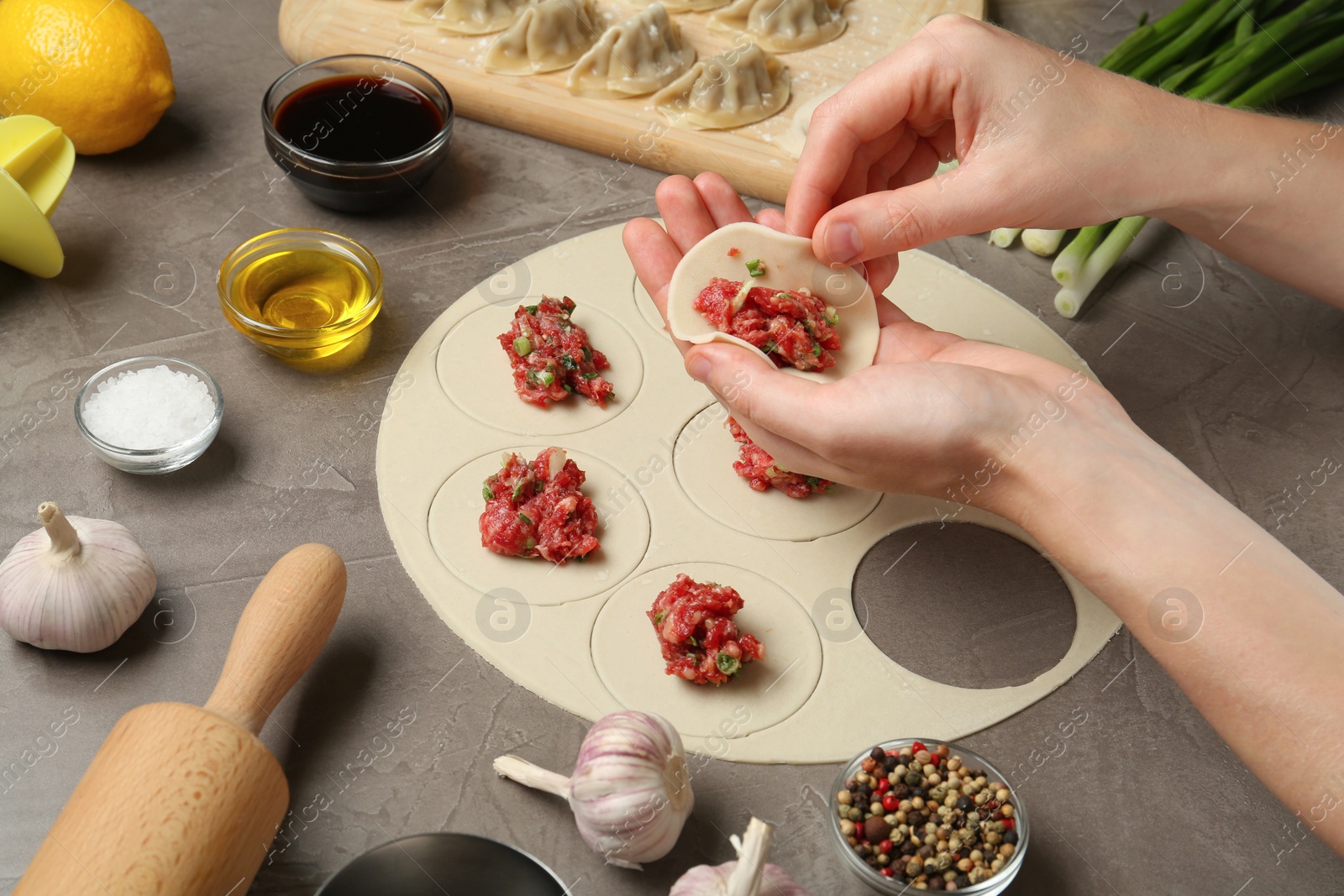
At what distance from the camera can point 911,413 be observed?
2119 mm

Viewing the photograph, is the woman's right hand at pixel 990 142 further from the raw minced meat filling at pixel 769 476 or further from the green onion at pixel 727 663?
the green onion at pixel 727 663

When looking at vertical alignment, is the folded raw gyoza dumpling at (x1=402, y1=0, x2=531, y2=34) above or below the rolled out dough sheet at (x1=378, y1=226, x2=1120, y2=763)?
above

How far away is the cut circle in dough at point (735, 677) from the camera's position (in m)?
2.25

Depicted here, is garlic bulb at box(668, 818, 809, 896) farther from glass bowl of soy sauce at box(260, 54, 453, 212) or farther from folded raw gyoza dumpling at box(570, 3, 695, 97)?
folded raw gyoza dumpling at box(570, 3, 695, 97)

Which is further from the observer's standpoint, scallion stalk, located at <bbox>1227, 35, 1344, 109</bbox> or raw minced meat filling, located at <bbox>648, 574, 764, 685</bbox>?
scallion stalk, located at <bbox>1227, 35, 1344, 109</bbox>

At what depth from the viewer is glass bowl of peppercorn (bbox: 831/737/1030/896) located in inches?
75.3

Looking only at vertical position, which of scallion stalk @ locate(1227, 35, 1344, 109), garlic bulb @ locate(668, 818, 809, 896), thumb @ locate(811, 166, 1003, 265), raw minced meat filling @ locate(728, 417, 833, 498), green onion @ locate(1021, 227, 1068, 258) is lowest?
raw minced meat filling @ locate(728, 417, 833, 498)

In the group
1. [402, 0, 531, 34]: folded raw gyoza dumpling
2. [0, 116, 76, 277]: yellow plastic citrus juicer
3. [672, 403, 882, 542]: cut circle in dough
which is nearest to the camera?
[672, 403, 882, 542]: cut circle in dough

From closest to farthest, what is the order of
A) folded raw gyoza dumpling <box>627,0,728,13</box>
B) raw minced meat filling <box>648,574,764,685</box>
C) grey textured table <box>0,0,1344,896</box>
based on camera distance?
grey textured table <box>0,0,1344,896</box> → raw minced meat filling <box>648,574,764,685</box> → folded raw gyoza dumpling <box>627,0,728,13</box>

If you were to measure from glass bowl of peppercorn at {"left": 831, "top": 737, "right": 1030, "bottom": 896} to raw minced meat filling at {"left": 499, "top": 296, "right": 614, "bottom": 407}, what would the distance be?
1.20 meters

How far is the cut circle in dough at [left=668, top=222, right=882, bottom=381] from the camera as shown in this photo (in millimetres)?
2535

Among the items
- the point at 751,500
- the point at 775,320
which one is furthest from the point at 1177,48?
the point at 751,500

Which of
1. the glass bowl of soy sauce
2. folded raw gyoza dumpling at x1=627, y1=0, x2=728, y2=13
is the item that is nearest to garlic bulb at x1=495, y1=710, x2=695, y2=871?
the glass bowl of soy sauce

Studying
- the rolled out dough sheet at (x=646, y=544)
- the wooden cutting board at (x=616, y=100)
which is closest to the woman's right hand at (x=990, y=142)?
the rolled out dough sheet at (x=646, y=544)
